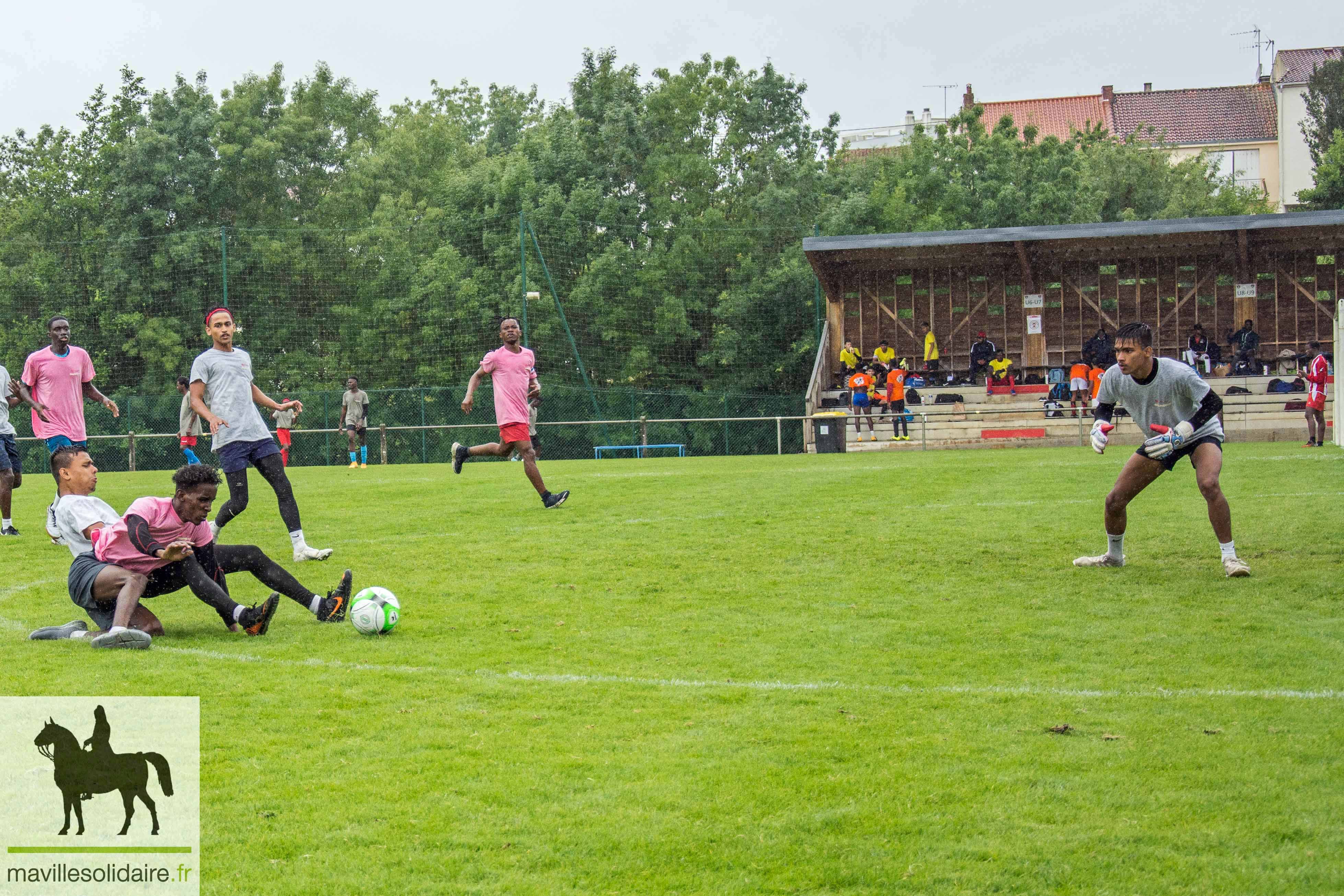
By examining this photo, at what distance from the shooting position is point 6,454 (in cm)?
1296

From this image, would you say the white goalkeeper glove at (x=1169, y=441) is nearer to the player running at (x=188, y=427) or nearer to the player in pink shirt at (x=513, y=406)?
the player in pink shirt at (x=513, y=406)

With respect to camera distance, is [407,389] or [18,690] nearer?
[18,690]

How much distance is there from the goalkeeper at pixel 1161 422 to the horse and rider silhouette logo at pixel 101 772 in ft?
21.1

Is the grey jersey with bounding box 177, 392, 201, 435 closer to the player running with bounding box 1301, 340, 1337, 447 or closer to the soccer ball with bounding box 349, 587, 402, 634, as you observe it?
the soccer ball with bounding box 349, 587, 402, 634

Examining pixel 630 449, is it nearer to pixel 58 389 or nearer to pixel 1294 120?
pixel 58 389

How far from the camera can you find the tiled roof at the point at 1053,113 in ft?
248

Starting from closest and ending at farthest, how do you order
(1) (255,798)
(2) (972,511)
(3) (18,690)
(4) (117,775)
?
1. (4) (117,775)
2. (1) (255,798)
3. (3) (18,690)
4. (2) (972,511)

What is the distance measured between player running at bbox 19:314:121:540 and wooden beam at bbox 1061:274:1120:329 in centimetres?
2965

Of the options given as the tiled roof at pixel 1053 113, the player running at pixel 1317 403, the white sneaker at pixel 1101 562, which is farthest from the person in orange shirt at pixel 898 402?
the tiled roof at pixel 1053 113

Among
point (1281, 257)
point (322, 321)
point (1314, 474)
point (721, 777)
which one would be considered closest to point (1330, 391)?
point (1281, 257)

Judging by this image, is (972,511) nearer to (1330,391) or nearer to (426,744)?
(426,744)

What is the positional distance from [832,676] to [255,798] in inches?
104

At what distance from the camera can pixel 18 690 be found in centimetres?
571

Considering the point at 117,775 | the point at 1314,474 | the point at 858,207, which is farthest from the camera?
the point at 858,207
